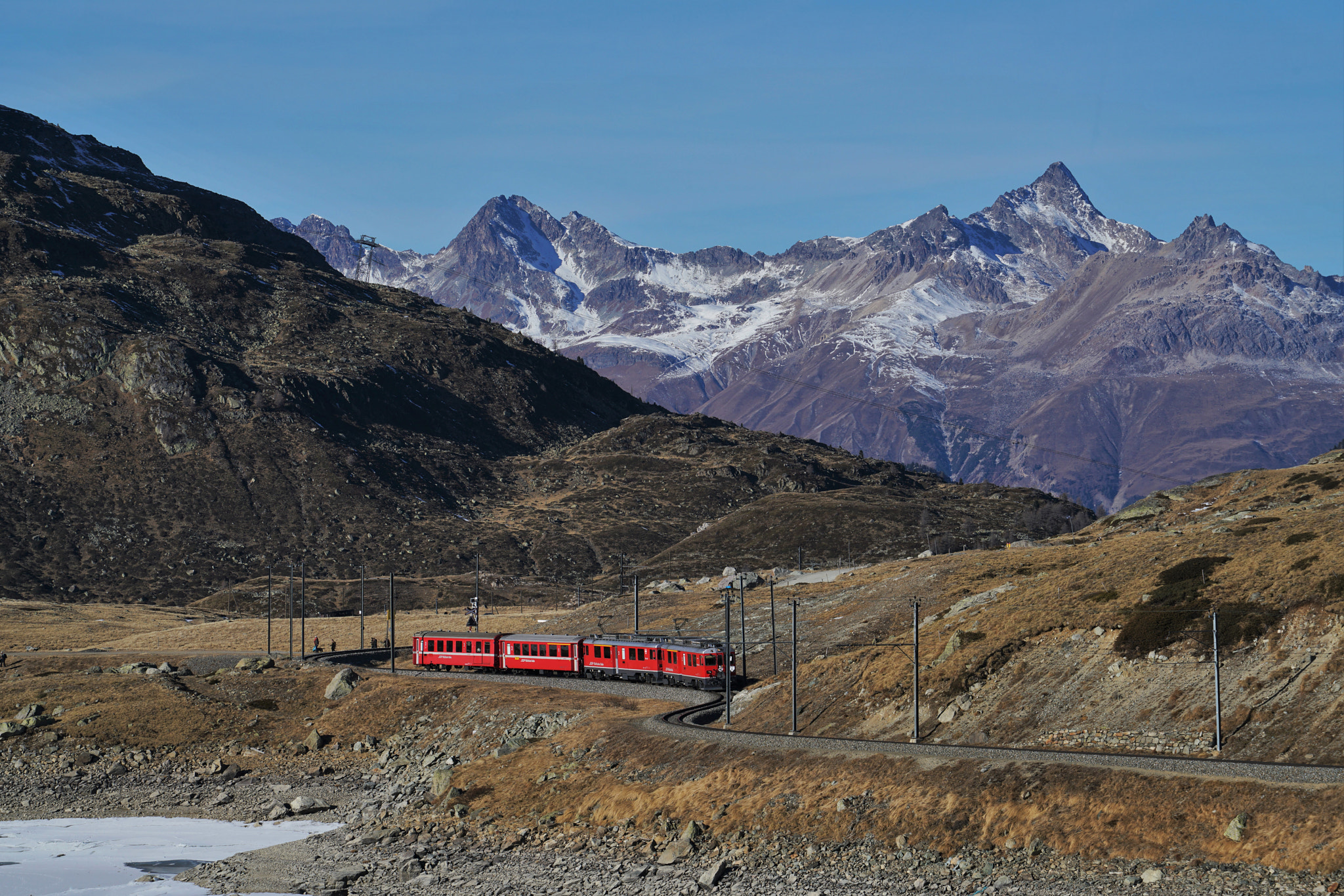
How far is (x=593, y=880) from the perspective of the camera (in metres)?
52.0

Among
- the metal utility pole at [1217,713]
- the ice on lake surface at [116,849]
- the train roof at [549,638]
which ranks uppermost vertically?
the metal utility pole at [1217,713]

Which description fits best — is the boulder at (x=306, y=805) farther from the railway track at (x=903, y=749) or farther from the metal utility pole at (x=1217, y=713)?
the metal utility pole at (x=1217, y=713)

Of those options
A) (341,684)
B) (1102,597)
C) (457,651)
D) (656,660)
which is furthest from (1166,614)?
(457,651)

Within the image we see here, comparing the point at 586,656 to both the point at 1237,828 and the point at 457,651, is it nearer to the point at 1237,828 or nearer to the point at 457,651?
the point at 457,651

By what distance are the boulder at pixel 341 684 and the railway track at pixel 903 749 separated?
980 centimetres

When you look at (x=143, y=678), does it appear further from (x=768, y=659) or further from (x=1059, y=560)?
(x=1059, y=560)

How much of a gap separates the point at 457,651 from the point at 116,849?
41734 mm

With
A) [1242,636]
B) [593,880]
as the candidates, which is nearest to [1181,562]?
[1242,636]

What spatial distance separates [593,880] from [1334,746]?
31375mm

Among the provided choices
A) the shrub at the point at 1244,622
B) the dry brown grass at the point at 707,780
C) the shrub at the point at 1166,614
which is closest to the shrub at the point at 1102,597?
the shrub at the point at 1166,614

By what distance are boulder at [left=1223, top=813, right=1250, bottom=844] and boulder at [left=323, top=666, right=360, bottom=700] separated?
65121mm

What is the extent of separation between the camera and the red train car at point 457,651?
10212 cm

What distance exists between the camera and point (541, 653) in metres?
99.4

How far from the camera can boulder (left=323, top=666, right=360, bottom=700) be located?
295 feet
